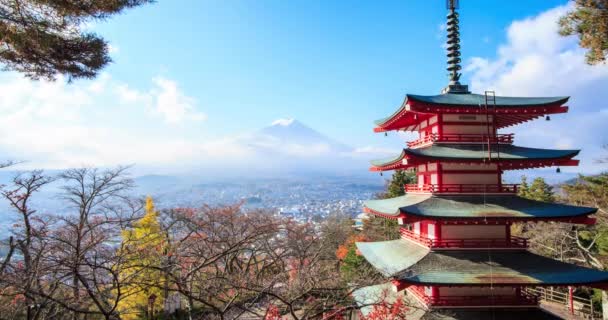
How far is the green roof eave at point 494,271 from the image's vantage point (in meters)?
8.45

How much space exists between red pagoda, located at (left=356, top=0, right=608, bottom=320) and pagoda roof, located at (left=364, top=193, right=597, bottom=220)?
0.08 feet

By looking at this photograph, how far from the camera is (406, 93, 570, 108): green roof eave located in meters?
9.66

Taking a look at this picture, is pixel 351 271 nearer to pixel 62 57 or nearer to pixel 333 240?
pixel 333 240

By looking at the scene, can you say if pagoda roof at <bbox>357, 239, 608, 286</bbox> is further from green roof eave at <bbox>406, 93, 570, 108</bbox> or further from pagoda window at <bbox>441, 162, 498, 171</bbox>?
green roof eave at <bbox>406, 93, 570, 108</bbox>

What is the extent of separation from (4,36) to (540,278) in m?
11.6

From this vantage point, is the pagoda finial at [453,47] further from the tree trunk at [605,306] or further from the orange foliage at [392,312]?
the tree trunk at [605,306]

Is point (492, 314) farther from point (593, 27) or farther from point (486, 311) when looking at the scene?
point (593, 27)

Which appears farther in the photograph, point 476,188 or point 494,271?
point 476,188

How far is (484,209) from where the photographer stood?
927 centimetres

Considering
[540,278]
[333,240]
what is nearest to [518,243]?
[540,278]

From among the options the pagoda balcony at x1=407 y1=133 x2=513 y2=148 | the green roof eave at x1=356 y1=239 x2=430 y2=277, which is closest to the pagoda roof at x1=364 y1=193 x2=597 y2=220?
the green roof eave at x1=356 y1=239 x2=430 y2=277

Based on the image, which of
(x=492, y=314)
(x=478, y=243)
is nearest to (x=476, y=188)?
(x=478, y=243)

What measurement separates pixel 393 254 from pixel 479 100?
494 cm

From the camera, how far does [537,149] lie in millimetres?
10281
